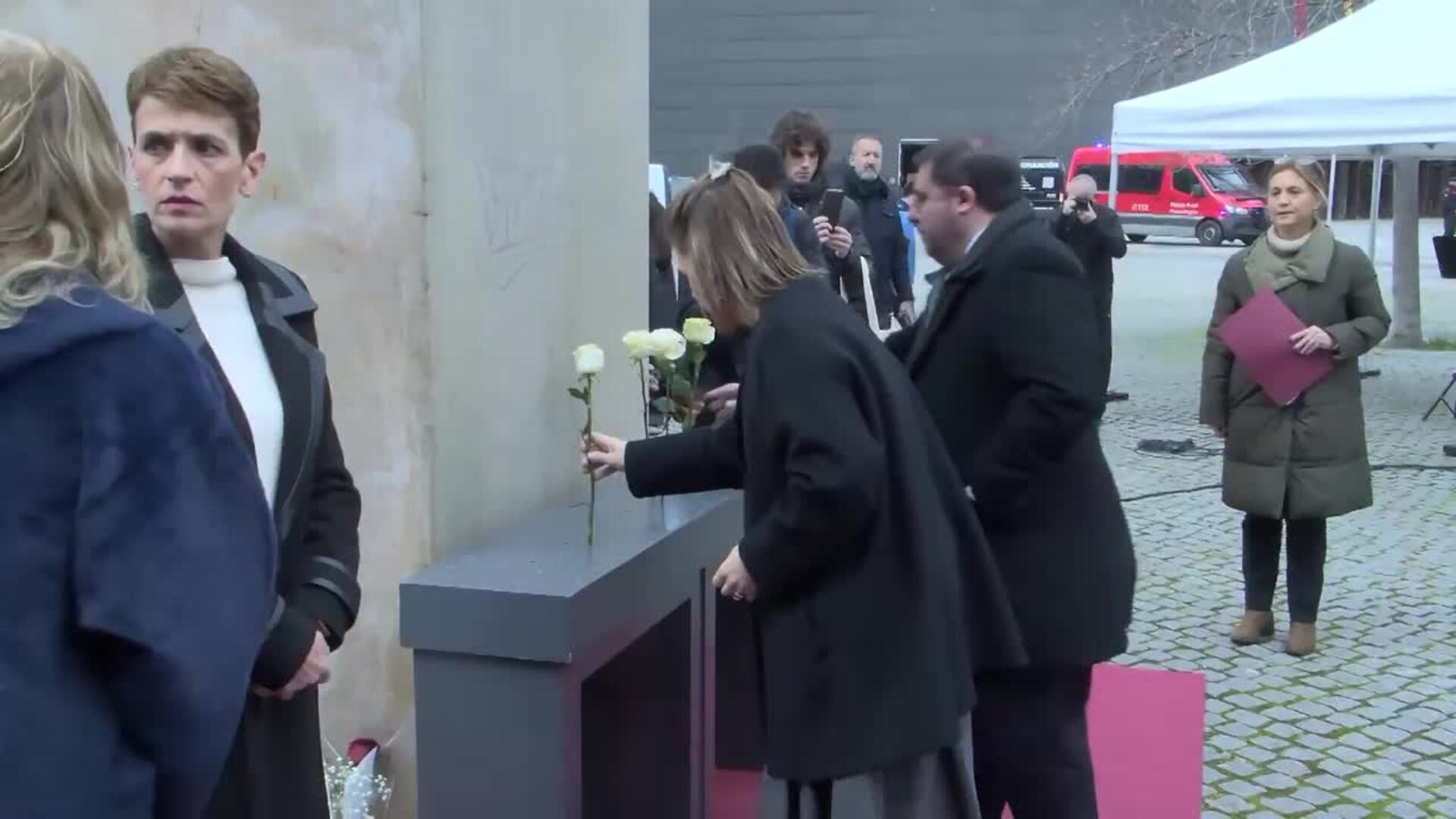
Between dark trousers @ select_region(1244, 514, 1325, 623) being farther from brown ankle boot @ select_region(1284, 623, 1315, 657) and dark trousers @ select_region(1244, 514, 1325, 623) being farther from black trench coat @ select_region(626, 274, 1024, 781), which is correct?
black trench coat @ select_region(626, 274, 1024, 781)

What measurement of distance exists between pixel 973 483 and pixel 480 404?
100cm

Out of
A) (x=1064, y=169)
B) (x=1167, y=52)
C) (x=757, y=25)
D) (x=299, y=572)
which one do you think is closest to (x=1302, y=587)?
(x=299, y=572)

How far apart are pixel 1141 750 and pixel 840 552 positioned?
2177mm

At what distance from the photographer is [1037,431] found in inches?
106

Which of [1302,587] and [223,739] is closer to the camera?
[223,739]

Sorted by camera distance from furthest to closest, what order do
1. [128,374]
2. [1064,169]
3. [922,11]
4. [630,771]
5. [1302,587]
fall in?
[922,11] < [1064,169] < [1302,587] < [630,771] < [128,374]

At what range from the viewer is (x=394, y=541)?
2799mm

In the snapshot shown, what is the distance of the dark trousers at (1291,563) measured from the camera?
16.2 feet

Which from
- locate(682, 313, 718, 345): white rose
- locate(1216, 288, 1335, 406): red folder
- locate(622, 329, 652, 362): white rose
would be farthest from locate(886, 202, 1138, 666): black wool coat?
locate(1216, 288, 1335, 406): red folder

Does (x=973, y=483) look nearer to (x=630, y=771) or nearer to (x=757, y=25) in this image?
(x=630, y=771)

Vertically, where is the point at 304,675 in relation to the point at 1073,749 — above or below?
above

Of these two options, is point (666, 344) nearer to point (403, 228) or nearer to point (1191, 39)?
point (403, 228)

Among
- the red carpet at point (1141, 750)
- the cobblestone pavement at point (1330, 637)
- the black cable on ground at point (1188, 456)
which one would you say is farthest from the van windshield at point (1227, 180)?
the red carpet at point (1141, 750)

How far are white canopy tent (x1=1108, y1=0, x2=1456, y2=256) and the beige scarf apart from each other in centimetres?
306
